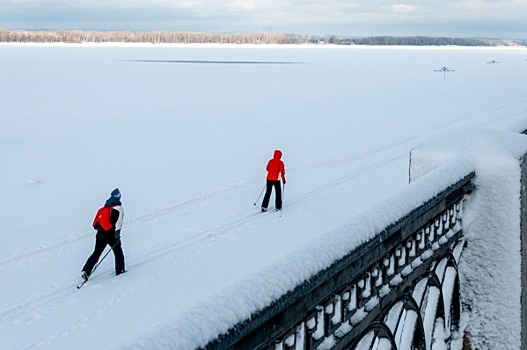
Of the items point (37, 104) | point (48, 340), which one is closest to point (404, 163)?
point (48, 340)

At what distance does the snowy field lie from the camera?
24.1 ft

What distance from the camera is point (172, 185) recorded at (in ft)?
46.8

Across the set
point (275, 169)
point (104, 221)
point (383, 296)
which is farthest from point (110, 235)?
point (383, 296)

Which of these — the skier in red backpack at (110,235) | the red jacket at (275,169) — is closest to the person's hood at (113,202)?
the skier in red backpack at (110,235)

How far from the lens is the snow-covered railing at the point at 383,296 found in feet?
4.93

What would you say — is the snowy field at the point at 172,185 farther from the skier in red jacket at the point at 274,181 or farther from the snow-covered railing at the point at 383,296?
the skier in red jacket at the point at 274,181

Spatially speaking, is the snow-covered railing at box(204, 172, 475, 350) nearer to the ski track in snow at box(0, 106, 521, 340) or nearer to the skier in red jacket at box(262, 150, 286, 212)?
the ski track in snow at box(0, 106, 521, 340)

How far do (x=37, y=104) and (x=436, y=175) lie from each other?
30.9 m

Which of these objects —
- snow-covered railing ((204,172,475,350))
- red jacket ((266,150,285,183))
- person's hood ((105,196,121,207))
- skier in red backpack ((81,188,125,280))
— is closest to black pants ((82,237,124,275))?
skier in red backpack ((81,188,125,280))

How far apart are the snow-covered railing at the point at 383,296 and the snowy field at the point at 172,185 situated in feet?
0.35

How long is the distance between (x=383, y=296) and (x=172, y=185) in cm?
1242

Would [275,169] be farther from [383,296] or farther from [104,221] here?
[383,296]

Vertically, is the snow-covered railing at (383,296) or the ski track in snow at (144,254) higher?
the snow-covered railing at (383,296)

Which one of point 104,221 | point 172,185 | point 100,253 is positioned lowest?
point 172,185
